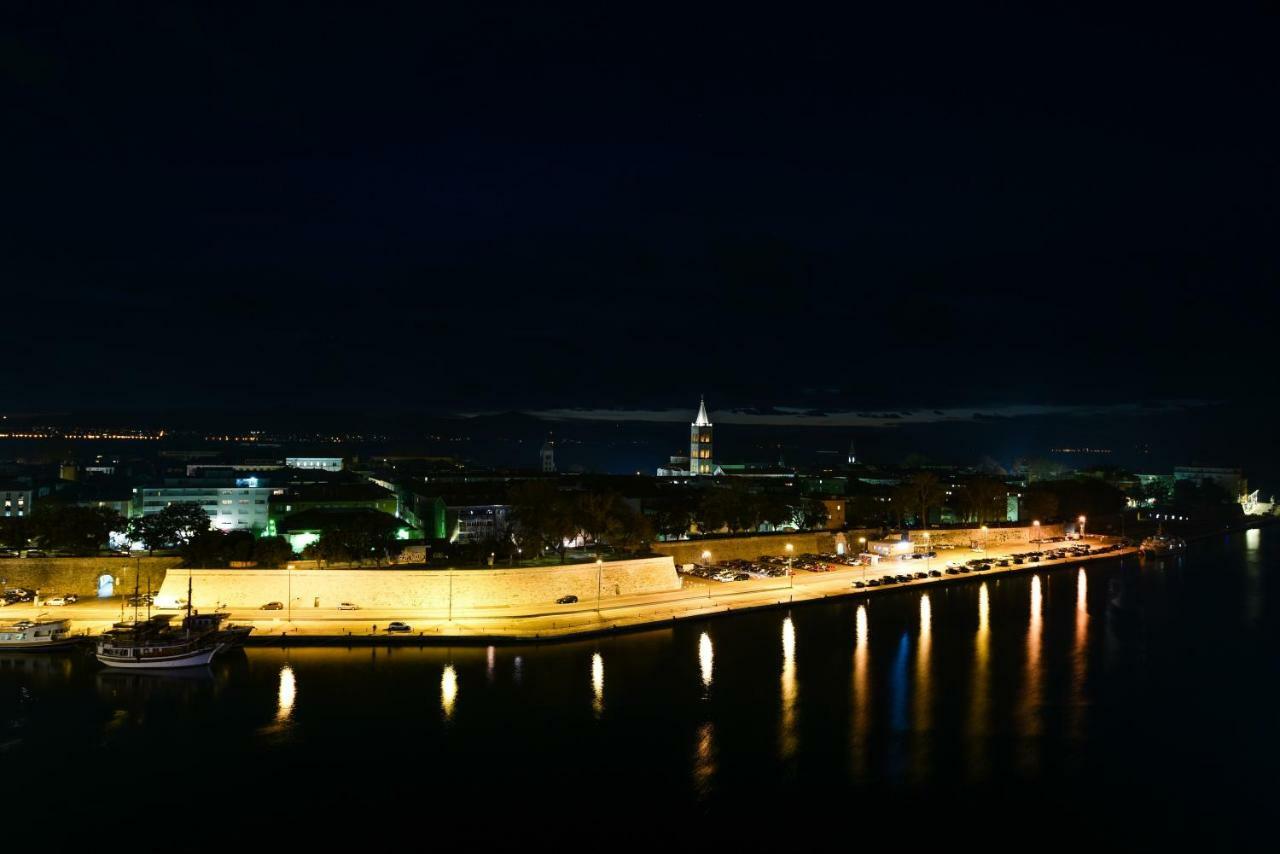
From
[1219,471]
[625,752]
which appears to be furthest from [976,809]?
[1219,471]

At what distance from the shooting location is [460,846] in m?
8.59

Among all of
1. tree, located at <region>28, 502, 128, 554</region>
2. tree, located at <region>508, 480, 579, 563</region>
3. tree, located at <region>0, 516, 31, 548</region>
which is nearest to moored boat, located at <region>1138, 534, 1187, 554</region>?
tree, located at <region>508, 480, 579, 563</region>

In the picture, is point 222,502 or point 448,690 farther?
point 222,502

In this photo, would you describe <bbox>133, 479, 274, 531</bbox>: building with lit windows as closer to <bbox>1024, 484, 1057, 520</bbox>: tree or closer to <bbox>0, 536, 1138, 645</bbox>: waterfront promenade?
<bbox>0, 536, 1138, 645</bbox>: waterfront promenade

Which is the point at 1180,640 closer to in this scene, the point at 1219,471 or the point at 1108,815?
the point at 1108,815

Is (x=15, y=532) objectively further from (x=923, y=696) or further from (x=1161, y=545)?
(x=1161, y=545)

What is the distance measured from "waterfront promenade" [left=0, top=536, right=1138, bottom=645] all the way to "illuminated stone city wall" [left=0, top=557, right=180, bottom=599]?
0.74 metres

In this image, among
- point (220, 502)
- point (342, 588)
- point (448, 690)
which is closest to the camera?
point (448, 690)

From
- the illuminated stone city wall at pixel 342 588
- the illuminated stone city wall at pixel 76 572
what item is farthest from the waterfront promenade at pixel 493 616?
the illuminated stone city wall at pixel 76 572

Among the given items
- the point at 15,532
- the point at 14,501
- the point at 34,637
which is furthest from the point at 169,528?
the point at 14,501

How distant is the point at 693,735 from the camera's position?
11250mm

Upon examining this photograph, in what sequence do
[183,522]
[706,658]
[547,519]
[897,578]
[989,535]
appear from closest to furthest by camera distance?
[706,658] < [183,522] < [547,519] < [897,578] < [989,535]

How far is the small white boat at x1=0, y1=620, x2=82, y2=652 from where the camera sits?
46.5ft

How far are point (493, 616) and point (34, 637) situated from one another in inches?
296
